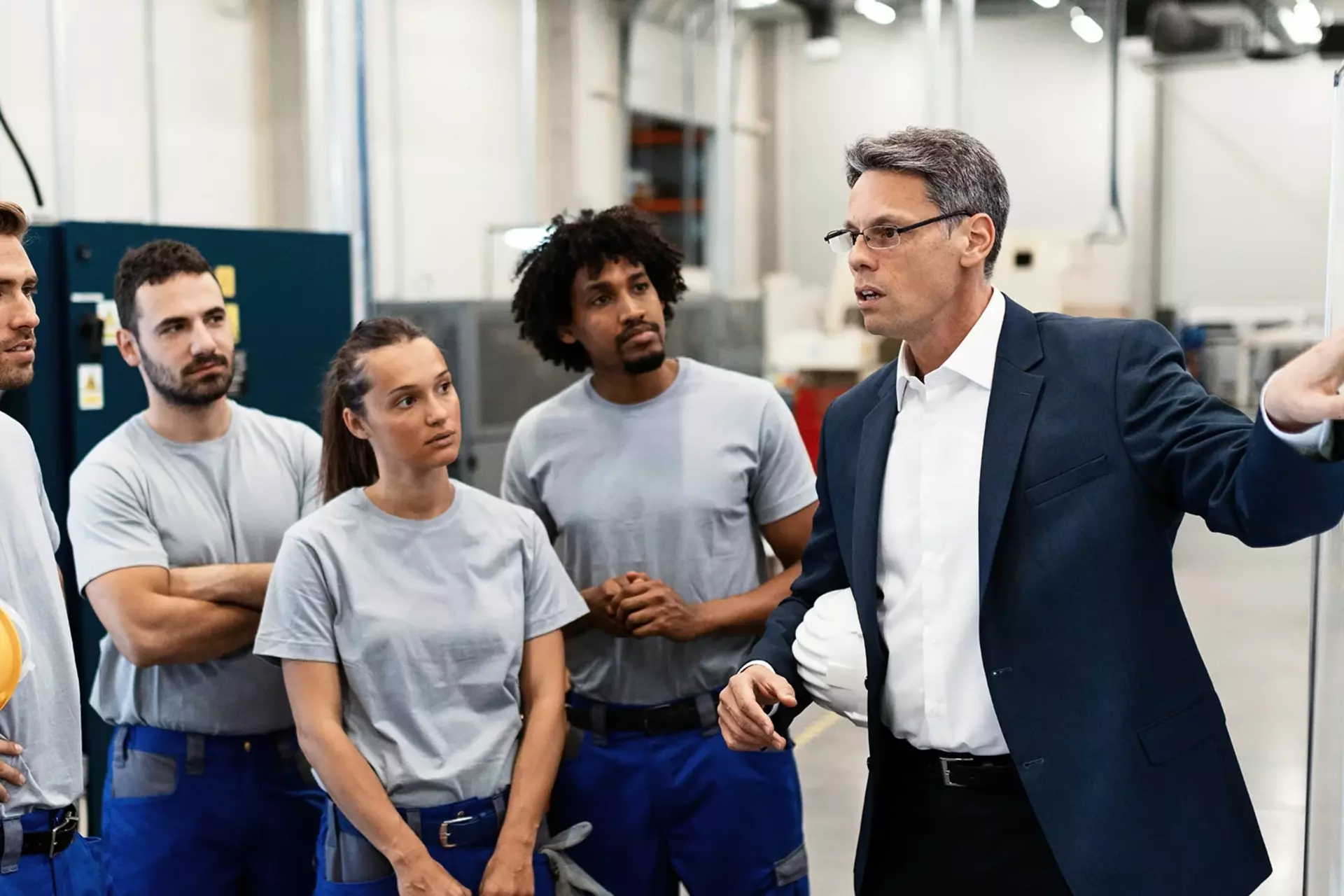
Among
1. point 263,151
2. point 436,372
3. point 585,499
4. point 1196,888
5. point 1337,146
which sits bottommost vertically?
point 1196,888

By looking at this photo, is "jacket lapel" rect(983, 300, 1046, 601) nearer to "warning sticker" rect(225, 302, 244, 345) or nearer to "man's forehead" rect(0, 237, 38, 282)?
"man's forehead" rect(0, 237, 38, 282)

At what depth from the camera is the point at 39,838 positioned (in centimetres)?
188

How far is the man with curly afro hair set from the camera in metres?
2.39

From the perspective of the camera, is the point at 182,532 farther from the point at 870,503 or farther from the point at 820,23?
the point at 820,23

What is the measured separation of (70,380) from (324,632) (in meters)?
1.97

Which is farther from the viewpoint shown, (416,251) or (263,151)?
(416,251)

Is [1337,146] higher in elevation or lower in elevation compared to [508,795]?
higher

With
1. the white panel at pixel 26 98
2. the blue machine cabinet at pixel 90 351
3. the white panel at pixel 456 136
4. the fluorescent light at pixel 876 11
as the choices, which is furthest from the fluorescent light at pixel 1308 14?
the blue machine cabinet at pixel 90 351

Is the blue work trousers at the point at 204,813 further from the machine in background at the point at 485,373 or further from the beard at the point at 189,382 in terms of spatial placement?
the machine in background at the point at 485,373

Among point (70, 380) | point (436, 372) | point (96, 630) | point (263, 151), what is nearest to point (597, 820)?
point (436, 372)

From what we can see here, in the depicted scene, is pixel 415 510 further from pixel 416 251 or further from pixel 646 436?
pixel 416 251

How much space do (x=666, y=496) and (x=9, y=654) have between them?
113 cm

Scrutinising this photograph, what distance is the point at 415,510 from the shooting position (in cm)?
228

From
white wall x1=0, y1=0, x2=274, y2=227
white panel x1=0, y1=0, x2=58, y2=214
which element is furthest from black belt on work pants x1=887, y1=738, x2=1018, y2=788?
white panel x1=0, y1=0, x2=58, y2=214
